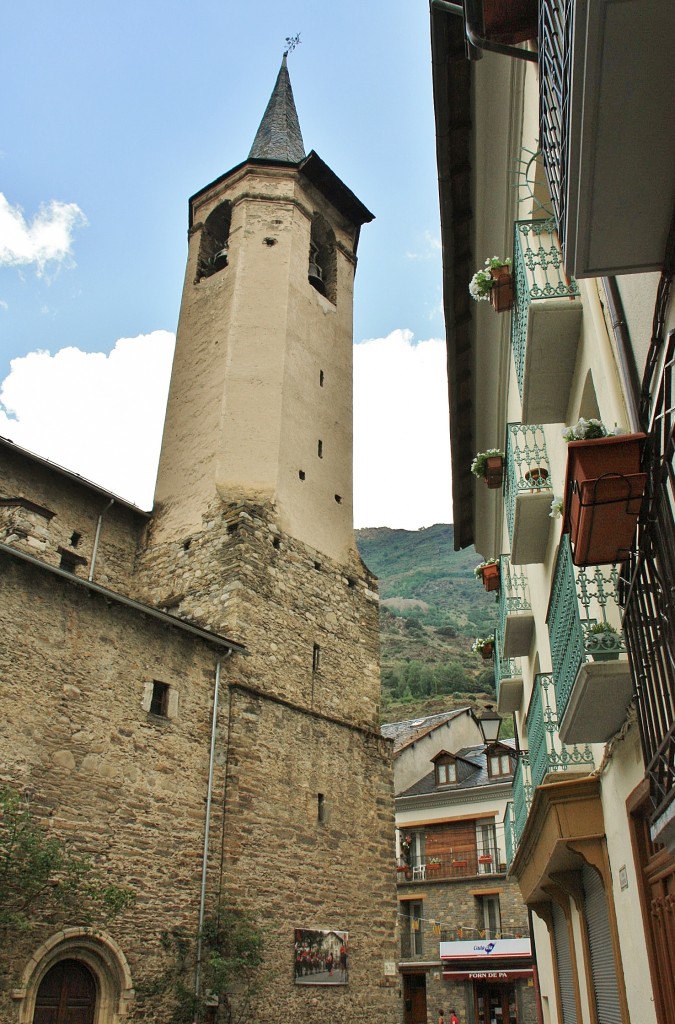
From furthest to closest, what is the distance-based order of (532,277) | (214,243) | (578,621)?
(214,243) → (532,277) → (578,621)

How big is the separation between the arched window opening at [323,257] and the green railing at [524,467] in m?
12.0

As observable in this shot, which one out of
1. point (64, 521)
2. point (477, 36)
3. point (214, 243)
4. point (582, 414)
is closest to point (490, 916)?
point (64, 521)

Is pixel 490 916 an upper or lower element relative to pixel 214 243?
lower

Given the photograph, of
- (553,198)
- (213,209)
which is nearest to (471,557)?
(213,209)

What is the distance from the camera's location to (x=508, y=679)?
12438mm

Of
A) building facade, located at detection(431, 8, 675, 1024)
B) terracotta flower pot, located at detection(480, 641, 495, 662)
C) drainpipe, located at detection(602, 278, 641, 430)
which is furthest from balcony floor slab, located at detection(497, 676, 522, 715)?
drainpipe, located at detection(602, 278, 641, 430)

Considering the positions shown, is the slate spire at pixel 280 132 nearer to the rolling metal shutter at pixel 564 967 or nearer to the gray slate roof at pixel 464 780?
the rolling metal shutter at pixel 564 967

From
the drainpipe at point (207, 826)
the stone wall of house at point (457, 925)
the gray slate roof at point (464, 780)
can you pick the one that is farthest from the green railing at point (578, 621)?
the gray slate roof at point (464, 780)

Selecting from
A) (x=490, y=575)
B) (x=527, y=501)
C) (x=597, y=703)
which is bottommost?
(x=597, y=703)

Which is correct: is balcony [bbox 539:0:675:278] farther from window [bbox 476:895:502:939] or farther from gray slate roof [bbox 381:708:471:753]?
gray slate roof [bbox 381:708:471:753]

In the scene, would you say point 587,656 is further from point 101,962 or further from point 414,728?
point 414,728

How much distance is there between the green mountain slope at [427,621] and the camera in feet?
177

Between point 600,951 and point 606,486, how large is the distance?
561cm

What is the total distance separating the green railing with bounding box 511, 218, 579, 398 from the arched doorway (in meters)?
8.82
